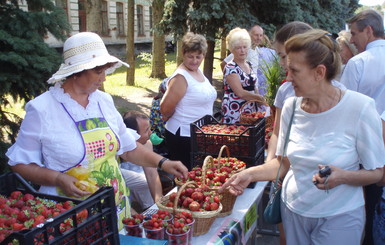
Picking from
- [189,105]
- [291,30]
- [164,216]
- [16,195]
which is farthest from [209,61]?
[16,195]

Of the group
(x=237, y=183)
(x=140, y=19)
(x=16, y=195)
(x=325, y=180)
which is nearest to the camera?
(x=16, y=195)

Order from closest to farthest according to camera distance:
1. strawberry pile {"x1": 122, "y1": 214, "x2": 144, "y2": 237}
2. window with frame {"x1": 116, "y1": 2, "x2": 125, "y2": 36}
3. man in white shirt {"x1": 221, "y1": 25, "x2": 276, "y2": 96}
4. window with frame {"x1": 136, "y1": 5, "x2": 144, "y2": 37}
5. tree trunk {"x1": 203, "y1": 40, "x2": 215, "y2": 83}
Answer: strawberry pile {"x1": 122, "y1": 214, "x2": 144, "y2": 237}, man in white shirt {"x1": 221, "y1": 25, "x2": 276, "y2": 96}, tree trunk {"x1": 203, "y1": 40, "x2": 215, "y2": 83}, window with frame {"x1": 116, "y1": 2, "x2": 125, "y2": 36}, window with frame {"x1": 136, "y1": 5, "x2": 144, "y2": 37}

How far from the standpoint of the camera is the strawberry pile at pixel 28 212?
4.74ft

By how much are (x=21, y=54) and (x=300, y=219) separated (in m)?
2.52

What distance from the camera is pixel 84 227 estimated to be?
56.8 inches

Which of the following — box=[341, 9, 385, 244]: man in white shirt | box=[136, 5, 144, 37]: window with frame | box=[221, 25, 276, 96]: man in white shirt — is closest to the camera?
box=[341, 9, 385, 244]: man in white shirt

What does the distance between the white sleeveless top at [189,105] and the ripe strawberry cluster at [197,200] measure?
61.6 inches

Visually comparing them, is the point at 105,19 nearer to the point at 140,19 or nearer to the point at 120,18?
the point at 120,18

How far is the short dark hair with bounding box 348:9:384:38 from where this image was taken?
12.0 feet

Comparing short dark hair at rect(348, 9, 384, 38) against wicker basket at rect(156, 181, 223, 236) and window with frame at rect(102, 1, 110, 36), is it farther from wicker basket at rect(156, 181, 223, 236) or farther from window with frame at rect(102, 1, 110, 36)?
window with frame at rect(102, 1, 110, 36)

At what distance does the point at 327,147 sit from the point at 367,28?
83.7 inches

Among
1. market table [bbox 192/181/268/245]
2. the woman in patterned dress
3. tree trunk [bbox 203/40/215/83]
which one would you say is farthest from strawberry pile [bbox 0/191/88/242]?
tree trunk [bbox 203/40/215/83]

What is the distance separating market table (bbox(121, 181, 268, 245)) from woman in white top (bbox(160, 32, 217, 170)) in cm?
112

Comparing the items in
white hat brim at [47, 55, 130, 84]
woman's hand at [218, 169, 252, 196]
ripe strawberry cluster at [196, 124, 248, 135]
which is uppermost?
white hat brim at [47, 55, 130, 84]
